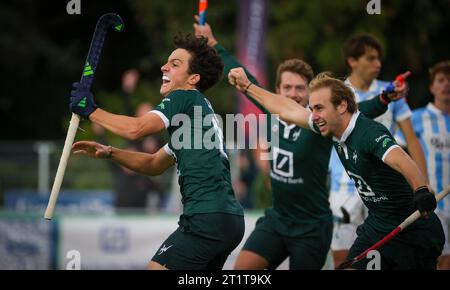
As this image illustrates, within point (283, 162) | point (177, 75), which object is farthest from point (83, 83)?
point (283, 162)

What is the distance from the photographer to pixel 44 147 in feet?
53.7

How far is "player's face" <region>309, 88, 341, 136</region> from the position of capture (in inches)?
260

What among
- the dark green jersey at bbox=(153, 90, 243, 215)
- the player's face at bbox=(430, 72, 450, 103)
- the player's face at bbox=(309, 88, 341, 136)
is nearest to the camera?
the dark green jersey at bbox=(153, 90, 243, 215)

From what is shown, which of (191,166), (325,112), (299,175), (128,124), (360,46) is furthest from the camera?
(360,46)

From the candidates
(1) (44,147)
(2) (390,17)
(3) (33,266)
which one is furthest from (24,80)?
(3) (33,266)

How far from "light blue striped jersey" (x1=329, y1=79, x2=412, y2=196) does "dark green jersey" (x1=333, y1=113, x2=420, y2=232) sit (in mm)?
1871

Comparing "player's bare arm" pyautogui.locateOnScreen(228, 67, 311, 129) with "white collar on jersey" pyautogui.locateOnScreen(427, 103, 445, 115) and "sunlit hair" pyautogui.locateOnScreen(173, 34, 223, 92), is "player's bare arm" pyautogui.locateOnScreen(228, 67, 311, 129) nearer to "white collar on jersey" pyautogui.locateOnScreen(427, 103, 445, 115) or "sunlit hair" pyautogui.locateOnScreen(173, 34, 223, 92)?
"sunlit hair" pyautogui.locateOnScreen(173, 34, 223, 92)

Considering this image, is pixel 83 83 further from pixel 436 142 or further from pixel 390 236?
pixel 436 142

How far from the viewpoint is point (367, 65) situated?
8602mm

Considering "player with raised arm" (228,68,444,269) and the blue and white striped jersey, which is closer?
"player with raised arm" (228,68,444,269)

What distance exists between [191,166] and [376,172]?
131cm

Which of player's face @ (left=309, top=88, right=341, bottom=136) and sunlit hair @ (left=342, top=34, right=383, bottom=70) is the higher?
sunlit hair @ (left=342, top=34, right=383, bottom=70)

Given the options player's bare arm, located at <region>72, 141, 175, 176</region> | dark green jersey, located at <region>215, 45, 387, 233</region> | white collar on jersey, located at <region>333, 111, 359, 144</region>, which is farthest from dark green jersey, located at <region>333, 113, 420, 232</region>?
player's bare arm, located at <region>72, 141, 175, 176</region>
